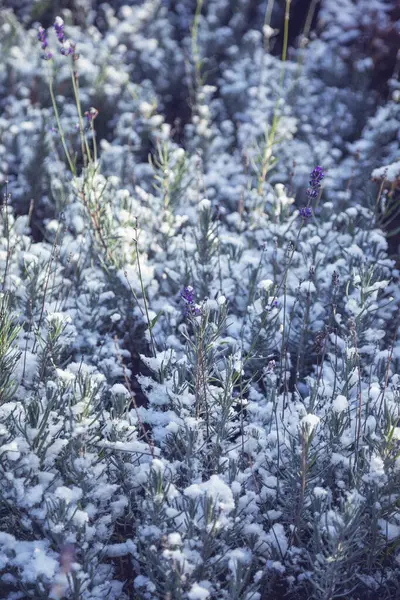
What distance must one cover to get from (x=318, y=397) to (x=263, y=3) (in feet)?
22.6

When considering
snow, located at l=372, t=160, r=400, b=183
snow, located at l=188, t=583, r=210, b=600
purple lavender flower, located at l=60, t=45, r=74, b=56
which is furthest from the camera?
snow, located at l=372, t=160, r=400, b=183

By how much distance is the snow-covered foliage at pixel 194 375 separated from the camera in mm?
2020

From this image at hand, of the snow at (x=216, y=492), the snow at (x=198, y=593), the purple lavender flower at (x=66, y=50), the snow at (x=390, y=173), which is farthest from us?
the snow at (x=390, y=173)

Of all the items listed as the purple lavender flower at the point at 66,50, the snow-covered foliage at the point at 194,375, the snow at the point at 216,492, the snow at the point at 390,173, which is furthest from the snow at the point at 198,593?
the snow at the point at 390,173

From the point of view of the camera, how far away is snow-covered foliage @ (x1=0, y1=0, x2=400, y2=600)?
202 centimetres

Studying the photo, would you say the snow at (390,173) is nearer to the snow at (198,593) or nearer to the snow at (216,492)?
the snow at (216,492)

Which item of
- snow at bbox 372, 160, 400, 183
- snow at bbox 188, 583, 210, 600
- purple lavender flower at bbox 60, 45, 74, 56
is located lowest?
snow at bbox 188, 583, 210, 600

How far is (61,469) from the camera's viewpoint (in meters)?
2.28

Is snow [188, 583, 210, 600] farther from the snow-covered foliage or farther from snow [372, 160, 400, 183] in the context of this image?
snow [372, 160, 400, 183]

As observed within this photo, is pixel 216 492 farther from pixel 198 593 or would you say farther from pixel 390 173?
pixel 390 173

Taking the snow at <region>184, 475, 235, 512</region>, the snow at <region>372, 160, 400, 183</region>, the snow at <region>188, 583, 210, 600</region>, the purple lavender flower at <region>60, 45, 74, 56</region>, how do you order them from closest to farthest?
1. the snow at <region>188, 583, 210, 600</region>
2. the snow at <region>184, 475, 235, 512</region>
3. the purple lavender flower at <region>60, 45, 74, 56</region>
4. the snow at <region>372, 160, 400, 183</region>

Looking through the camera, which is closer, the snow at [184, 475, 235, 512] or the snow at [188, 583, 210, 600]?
the snow at [188, 583, 210, 600]

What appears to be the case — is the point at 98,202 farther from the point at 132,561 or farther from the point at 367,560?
the point at 367,560

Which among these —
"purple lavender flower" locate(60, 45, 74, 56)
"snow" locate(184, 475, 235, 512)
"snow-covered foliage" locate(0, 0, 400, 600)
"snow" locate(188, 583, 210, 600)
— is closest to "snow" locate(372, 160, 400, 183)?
"snow-covered foliage" locate(0, 0, 400, 600)
